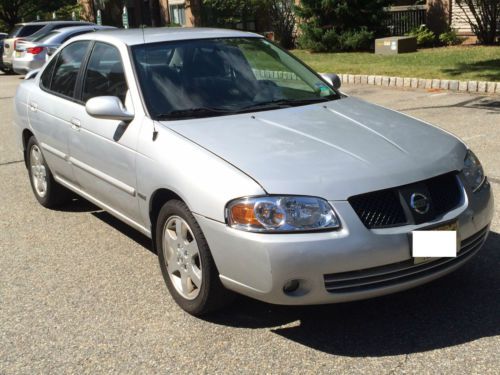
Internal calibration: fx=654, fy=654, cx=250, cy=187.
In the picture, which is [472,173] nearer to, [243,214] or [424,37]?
[243,214]

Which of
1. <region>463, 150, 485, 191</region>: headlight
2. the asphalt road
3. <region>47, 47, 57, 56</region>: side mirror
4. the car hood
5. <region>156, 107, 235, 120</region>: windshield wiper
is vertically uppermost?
<region>47, 47, 57, 56</region>: side mirror

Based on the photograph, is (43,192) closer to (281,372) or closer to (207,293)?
(207,293)

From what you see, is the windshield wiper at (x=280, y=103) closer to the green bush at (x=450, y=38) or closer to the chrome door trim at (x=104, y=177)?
the chrome door trim at (x=104, y=177)

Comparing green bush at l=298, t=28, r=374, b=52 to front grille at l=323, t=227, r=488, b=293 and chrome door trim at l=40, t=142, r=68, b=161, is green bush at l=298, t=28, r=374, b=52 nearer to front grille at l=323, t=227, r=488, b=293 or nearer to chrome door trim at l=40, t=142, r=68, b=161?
chrome door trim at l=40, t=142, r=68, b=161

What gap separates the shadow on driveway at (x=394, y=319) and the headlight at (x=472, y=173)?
66 cm

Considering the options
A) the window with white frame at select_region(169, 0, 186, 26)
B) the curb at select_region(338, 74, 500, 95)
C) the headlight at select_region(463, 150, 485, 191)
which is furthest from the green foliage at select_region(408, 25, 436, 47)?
the headlight at select_region(463, 150, 485, 191)

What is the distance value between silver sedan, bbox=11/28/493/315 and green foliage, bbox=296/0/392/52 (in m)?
14.1

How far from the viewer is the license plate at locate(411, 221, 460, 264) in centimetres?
333

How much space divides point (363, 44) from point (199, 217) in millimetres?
16366

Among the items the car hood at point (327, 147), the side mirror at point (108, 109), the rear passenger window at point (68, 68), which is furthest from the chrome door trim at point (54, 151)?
the car hood at point (327, 147)

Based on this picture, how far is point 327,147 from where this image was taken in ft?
12.2

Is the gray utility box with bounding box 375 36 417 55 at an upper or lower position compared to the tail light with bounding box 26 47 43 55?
lower

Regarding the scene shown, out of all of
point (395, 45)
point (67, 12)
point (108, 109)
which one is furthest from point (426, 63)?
point (67, 12)

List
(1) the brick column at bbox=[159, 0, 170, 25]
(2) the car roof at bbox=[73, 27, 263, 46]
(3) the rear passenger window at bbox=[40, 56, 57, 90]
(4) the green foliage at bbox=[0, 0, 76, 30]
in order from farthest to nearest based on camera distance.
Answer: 1. (4) the green foliage at bbox=[0, 0, 76, 30]
2. (1) the brick column at bbox=[159, 0, 170, 25]
3. (3) the rear passenger window at bbox=[40, 56, 57, 90]
4. (2) the car roof at bbox=[73, 27, 263, 46]
